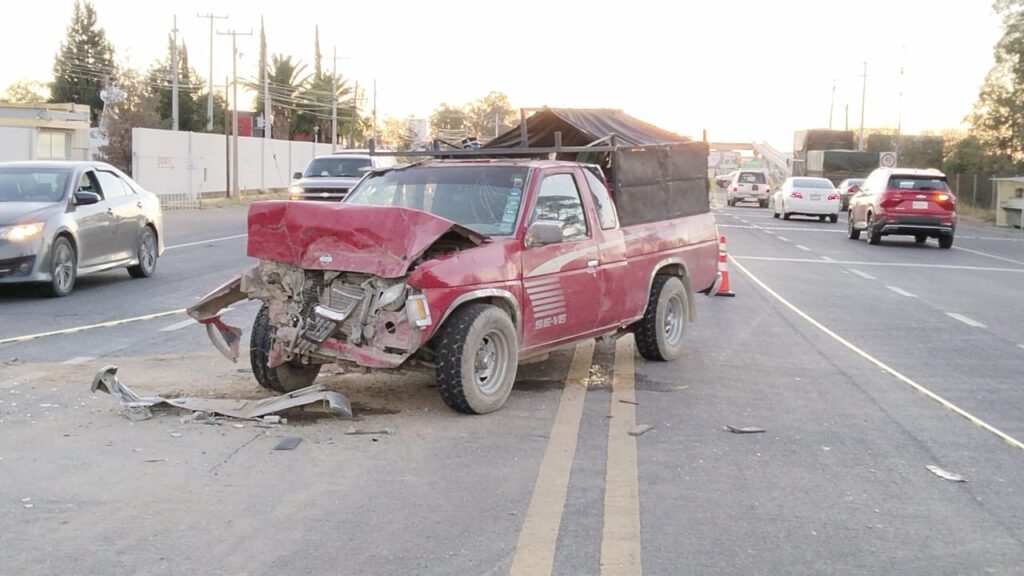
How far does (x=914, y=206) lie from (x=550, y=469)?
73.6 ft

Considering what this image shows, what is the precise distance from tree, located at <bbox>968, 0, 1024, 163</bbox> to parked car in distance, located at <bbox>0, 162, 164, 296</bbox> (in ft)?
129

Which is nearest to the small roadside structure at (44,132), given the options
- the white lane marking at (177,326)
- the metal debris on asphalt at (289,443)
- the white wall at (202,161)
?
the white wall at (202,161)

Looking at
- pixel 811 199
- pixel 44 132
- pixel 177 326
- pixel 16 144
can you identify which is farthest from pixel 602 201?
pixel 44 132

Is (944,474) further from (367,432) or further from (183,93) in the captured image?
(183,93)

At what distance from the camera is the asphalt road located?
4922mm

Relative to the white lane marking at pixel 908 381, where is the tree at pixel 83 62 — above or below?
above

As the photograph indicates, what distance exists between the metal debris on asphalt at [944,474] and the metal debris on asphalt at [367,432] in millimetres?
3160

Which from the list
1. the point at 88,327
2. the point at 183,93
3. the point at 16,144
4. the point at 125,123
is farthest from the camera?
the point at 183,93

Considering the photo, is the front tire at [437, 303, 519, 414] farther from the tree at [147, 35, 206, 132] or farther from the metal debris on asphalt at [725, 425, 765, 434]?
the tree at [147, 35, 206, 132]

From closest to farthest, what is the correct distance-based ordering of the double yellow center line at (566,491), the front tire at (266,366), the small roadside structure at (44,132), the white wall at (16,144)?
1. the double yellow center line at (566,491)
2. the front tire at (266,366)
3. the white wall at (16,144)
4. the small roadside structure at (44,132)

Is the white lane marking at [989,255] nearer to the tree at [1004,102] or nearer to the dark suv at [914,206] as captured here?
the dark suv at [914,206]

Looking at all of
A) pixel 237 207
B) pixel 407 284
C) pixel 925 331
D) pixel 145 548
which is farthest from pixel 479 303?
pixel 237 207

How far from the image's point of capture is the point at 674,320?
33.8 ft

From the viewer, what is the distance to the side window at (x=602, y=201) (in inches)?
360
